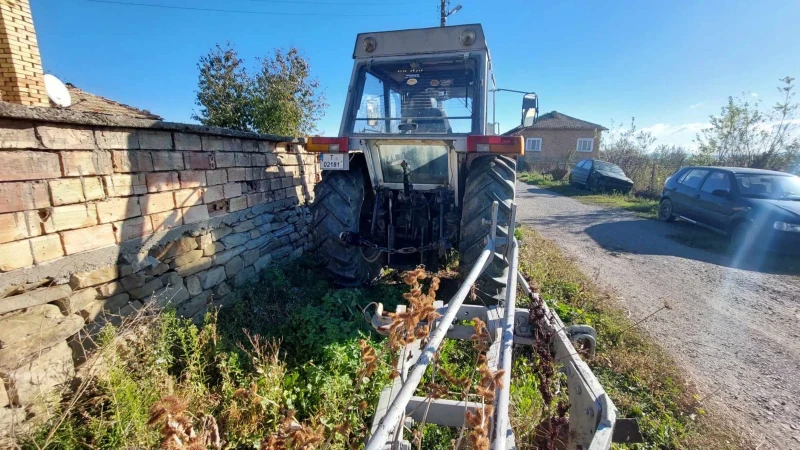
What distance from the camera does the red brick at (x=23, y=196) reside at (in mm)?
1853

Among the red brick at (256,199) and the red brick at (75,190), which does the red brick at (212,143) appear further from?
the red brick at (75,190)

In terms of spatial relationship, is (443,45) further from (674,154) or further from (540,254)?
(674,154)

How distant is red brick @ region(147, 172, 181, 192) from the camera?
273 centimetres

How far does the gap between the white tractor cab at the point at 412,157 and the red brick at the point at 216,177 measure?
96 centimetres

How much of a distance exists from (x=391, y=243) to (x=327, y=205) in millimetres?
725

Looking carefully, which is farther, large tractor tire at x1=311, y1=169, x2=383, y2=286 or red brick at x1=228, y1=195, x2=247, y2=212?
red brick at x1=228, y1=195, x2=247, y2=212

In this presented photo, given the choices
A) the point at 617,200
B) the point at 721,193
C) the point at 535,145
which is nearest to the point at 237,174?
the point at 721,193

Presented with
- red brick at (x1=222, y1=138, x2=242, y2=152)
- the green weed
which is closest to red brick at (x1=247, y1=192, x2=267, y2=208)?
red brick at (x1=222, y1=138, x2=242, y2=152)

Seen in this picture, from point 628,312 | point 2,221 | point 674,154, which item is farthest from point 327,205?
point 674,154

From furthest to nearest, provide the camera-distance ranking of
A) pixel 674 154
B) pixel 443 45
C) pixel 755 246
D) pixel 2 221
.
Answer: pixel 674 154 < pixel 755 246 < pixel 443 45 < pixel 2 221

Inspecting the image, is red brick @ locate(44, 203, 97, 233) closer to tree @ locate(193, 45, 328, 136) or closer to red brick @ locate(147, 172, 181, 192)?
red brick @ locate(147, 172, 181, 192)

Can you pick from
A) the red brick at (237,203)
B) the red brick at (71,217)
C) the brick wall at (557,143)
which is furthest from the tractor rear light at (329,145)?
the brick wall at (557,143)

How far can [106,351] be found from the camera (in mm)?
2053

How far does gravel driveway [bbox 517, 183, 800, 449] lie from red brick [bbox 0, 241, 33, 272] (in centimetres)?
432
